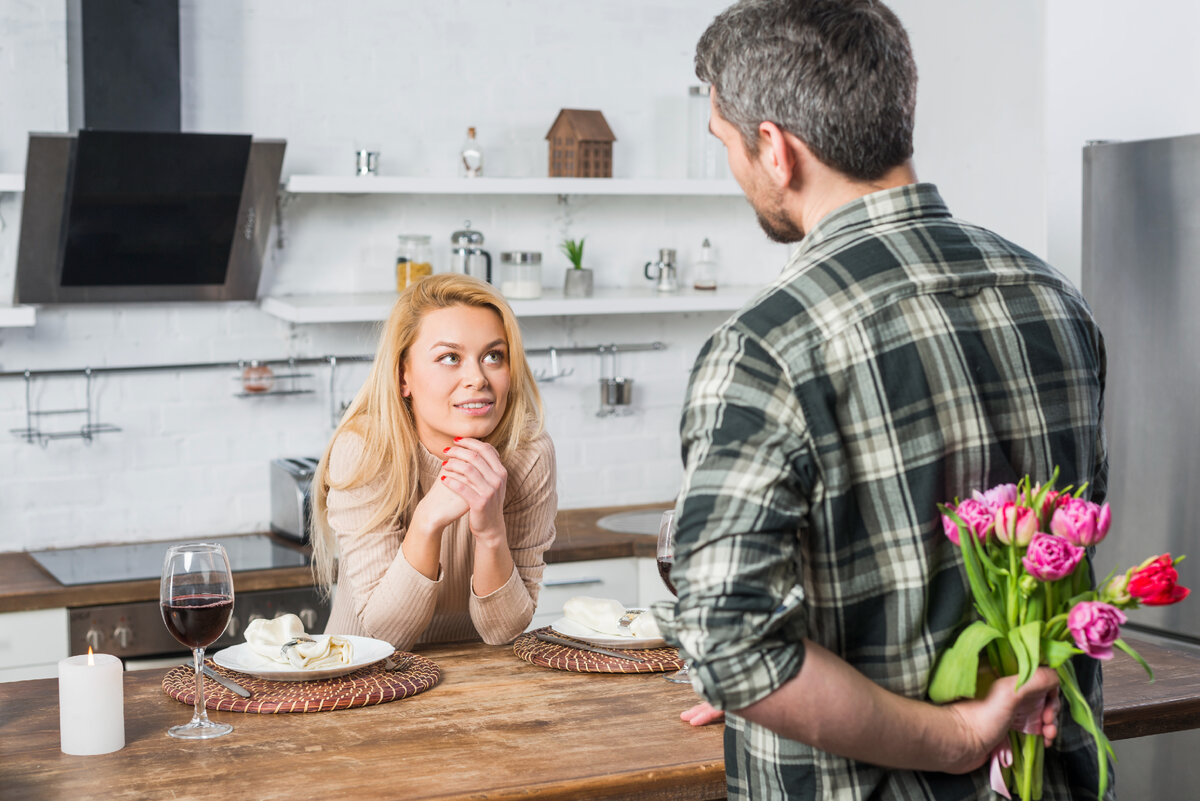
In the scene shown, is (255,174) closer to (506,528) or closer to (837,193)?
(506,528)

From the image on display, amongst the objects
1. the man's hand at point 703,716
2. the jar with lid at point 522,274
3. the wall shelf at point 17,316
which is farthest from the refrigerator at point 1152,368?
the wall shelf at point 17,316

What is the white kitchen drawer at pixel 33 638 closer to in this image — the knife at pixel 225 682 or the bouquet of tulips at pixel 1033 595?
the knife at pixel 225 682

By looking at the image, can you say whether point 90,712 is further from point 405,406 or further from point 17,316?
point 17,316

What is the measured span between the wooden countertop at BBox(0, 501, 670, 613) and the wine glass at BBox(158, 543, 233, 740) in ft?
5.02

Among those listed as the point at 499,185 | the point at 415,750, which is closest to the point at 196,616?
the point at 415,750

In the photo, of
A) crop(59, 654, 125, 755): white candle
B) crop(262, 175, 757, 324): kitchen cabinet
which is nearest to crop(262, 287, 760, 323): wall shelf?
crop(262, 175, 757, 324): kitchen cabinet

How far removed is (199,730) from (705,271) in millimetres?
2753

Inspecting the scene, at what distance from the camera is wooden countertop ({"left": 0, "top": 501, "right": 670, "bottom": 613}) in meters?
2.85

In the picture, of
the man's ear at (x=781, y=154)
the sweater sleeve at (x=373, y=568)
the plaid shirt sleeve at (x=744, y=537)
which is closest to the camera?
the plaid shirt sleeve at (x=744, y=537)

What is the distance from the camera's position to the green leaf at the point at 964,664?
3.61 ft

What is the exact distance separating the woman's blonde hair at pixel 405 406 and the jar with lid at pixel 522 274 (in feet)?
4.60

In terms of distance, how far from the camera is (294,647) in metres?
1.66

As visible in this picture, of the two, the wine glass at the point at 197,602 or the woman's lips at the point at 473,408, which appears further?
the woman's lips at the point at 473,408

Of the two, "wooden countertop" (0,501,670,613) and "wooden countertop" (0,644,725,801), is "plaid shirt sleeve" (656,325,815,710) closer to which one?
"wooden countertop" (0,644,725,801)
